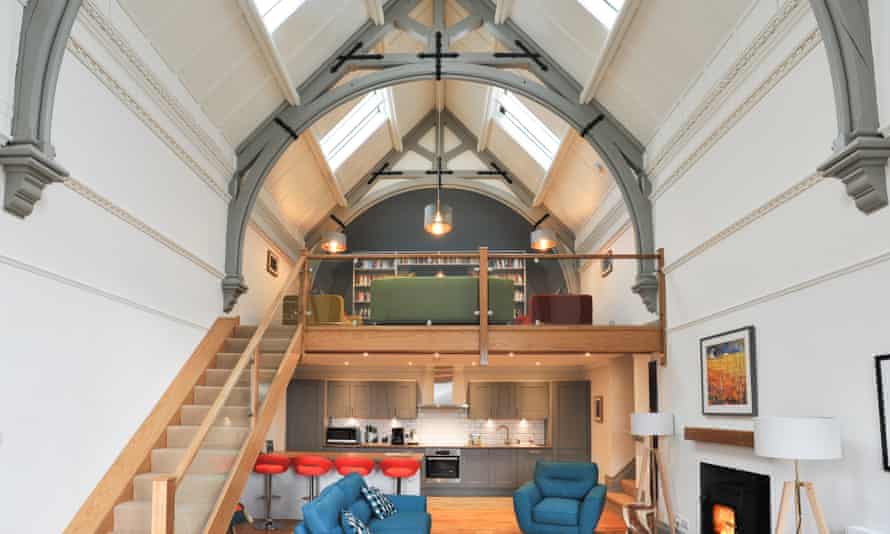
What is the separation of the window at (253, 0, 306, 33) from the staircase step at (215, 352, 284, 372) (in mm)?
3302

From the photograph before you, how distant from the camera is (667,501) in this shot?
292 inches

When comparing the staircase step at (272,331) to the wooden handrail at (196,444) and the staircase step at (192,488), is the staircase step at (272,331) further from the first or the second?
the staircase step at (192,488)

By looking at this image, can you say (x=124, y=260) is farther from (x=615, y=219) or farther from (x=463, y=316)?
(x=615, y=219)

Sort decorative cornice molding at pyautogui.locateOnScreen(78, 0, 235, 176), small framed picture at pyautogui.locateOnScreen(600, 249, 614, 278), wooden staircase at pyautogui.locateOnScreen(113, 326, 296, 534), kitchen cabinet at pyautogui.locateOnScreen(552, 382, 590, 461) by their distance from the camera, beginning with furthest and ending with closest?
kitchen cabinet at pyautogui.locateOnScreen(552, 382, 590, 461) → small framed picture at pyautogui.locateOnScreen(600, 249, 614, 278) → decorative cornice molding at pyautogui.locateOnScreen(78, 0, 235, 176) → wooden staircase at pyautogui.locateOnScreen(113, 326, 296, 534)

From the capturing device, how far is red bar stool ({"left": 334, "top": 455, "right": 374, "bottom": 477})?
383 inches

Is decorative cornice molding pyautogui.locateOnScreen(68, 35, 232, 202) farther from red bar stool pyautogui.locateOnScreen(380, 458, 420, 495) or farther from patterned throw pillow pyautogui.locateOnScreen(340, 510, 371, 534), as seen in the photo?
red bar stool pyautogui.locateOnScreen(380, 458, 420, 495)

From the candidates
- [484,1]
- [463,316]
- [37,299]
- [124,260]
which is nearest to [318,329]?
[463,316]

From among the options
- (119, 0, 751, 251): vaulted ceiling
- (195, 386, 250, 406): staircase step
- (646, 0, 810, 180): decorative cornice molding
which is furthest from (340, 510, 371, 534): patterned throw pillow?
(646, 0, 810, 180): decorative cornice molding

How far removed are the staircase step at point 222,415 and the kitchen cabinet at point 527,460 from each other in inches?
271

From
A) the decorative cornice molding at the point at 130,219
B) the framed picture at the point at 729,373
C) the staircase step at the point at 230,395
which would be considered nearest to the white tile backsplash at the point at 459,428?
the decorative cornice molding at the point at 130,219

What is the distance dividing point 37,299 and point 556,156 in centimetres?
772

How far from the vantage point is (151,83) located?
6680 millimetres

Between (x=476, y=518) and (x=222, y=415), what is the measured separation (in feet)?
17.8

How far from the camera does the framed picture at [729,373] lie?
6.04 meters
